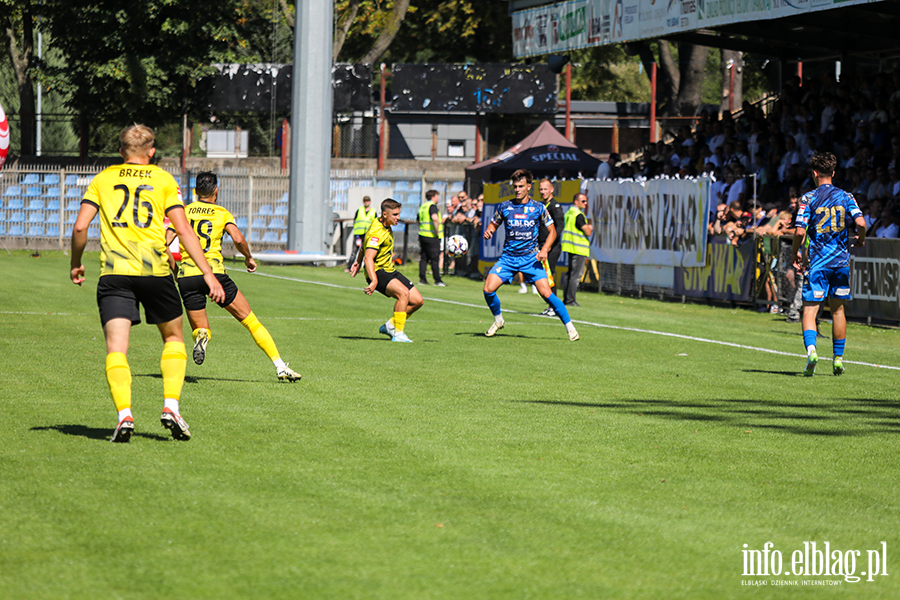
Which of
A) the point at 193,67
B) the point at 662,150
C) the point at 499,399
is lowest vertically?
the point at 499,399

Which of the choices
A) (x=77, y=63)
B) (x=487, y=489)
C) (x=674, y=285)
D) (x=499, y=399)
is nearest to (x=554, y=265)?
(x=674, y=285)

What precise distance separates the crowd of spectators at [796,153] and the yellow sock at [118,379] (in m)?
14.8

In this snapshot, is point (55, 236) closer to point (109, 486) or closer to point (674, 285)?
point (674, 285)

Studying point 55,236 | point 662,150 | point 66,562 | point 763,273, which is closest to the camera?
point 66,562

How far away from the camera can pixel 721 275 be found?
21250 millimetres

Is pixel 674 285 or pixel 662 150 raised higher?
pixel 662 150

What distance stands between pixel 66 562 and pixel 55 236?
126 ft

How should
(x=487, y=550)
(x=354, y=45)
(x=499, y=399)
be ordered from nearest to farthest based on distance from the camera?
(x=487, y=550) → (x=499, y=399) → (x=354, y=45)

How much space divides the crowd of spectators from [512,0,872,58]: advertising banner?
2616 millimetres

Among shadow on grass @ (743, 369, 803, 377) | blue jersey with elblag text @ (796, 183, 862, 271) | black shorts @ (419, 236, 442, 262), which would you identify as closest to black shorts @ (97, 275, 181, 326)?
shadow on grass @ (743, 369, 803, 377)

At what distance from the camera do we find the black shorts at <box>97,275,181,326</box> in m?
6.71

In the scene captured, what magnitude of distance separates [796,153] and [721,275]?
162 inches

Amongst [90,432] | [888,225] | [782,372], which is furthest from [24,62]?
[90,432]

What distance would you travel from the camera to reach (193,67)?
43.8 m
